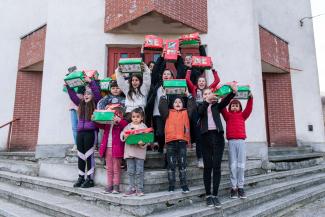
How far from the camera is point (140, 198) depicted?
10.0 feet

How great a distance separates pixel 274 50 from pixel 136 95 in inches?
221

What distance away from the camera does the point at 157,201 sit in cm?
314

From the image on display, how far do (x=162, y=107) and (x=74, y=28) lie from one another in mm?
3914

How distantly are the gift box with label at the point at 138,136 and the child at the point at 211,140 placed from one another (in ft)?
2.63

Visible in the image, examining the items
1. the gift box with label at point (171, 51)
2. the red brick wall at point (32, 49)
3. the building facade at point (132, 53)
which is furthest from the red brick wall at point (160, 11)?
the red brick wall at point (32, 49)

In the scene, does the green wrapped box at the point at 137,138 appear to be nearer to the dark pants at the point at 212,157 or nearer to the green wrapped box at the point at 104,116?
the green wrapped box at the point at 104,116

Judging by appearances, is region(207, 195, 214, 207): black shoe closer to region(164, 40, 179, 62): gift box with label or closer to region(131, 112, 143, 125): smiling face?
region(131, 112, 143, 125): smiling face

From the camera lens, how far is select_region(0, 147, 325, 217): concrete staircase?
317 cm

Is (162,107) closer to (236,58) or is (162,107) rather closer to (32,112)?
(236,58)

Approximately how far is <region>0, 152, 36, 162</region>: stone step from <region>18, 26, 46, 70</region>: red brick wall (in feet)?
8.39

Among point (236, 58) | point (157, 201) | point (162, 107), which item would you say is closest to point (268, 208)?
point (157, 201)

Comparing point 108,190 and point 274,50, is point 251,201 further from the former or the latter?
point 274,50

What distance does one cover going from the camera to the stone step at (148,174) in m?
3.55

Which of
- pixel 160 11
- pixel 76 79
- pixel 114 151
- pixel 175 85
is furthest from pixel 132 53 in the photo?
pixel 114 151
